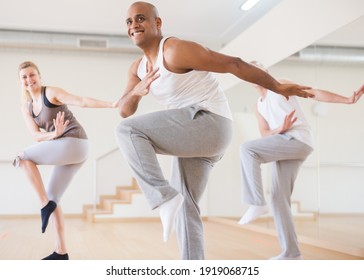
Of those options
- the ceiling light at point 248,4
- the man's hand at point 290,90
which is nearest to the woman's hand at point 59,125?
the man's hand at point 290,90

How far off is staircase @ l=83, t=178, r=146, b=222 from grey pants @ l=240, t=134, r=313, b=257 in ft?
→ 11.0

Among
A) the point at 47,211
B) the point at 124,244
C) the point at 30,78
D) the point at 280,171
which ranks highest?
the point at 30,78

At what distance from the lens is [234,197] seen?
24.0 feet

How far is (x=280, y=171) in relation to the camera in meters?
3.73

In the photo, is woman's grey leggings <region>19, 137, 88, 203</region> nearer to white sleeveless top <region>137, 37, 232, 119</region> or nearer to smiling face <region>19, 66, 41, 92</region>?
smiling face <region>19, 66, 41, 92</region>

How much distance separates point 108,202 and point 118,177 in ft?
1.57

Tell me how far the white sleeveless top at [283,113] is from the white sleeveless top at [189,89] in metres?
1.30

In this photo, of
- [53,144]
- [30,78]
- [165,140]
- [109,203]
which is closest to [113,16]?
[30,78]

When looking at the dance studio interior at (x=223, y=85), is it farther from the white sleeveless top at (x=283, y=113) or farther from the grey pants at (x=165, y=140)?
the grey pants at (x=165, y=140)

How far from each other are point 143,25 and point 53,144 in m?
1.21

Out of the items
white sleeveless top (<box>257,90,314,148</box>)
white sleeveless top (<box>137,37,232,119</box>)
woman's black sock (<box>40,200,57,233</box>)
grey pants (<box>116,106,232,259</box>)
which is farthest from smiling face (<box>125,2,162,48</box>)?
white sleeveless top (<box>257,90,314,148</box>)

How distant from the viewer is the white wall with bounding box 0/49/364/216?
429cm

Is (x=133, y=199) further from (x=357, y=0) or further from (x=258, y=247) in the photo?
(x=357, y=0)

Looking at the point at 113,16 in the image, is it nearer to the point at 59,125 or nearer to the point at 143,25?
the point at 59,125
